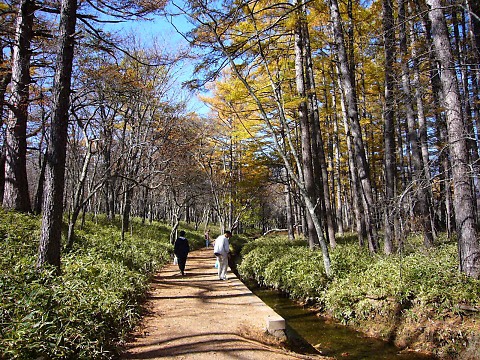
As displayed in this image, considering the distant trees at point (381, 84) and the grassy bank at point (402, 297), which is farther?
the distant trees at point (381, 84)

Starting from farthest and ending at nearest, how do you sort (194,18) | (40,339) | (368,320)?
1. (194,18)
2. (368,320)
3. (40,339)

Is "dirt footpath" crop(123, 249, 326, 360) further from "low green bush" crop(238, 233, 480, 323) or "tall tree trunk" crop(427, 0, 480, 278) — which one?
"tall tree trunk" crop(427, 0, 480, 278)

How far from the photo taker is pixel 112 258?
27.6ft

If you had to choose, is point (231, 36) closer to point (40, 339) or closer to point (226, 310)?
point (226, 310)

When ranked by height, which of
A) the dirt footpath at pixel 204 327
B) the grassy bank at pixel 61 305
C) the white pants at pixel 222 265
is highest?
the grassy bank at pixel 61 305

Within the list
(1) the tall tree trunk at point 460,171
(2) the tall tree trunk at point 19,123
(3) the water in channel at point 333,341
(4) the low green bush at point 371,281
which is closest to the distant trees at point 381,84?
(1) the tall tree trunk at point 460,171

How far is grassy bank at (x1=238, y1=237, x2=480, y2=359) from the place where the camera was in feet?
16.8

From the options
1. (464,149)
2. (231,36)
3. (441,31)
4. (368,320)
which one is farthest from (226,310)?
(231,36)

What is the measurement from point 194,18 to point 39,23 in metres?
5.88

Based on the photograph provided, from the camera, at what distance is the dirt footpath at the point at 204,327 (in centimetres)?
438

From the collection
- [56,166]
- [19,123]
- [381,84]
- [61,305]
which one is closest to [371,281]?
[61,305]

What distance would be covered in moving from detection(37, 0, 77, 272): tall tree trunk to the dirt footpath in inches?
81.1

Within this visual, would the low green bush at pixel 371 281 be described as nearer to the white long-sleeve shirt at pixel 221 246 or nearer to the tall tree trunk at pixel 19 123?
the white long-sleeve shirt at pixel 221 246

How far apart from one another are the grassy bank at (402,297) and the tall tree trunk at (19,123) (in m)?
8.08
